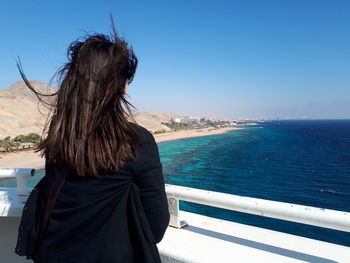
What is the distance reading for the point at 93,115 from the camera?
0.91 m

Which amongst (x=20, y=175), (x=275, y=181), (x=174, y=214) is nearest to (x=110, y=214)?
(x=174, y=214)

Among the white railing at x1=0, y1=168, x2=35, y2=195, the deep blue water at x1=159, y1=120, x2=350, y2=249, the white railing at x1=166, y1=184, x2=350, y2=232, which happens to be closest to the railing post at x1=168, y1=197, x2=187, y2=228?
the white railing at x1=166, y1=184, x2=350, y2=232

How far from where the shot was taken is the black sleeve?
896mm

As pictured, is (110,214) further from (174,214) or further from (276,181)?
(276,181)

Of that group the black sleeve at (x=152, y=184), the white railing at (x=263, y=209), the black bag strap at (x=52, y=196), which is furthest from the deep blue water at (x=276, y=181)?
the black bag strap at (x=52, y=196)

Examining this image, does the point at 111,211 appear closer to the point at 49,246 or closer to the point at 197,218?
the point at 49,246

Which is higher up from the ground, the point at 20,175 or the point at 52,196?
the point at 52,196

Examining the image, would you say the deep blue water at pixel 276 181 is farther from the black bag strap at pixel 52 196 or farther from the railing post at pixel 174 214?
the black bag strap at pixel 52 196

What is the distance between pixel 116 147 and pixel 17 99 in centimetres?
9464

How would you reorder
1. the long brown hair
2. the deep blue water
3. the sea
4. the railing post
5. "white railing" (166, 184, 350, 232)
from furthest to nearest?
1. the deep blue water
2. the sea
3. the railing post
4. "white railing" (166, 184, 350, 232)
5. the long brown hair

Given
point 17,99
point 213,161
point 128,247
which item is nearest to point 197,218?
point 128,247

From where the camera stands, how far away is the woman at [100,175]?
2.93 feet

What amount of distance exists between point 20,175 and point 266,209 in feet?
6.72

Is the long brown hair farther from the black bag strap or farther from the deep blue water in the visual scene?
the deep blue water
